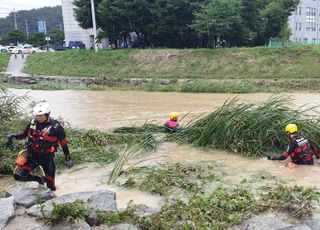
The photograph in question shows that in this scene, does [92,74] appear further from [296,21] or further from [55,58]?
[296,21]

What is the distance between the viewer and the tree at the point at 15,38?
238 feet

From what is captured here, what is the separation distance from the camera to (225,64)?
101ft

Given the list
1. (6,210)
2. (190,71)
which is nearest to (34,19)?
(190,71)

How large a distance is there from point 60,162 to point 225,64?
23.0 m

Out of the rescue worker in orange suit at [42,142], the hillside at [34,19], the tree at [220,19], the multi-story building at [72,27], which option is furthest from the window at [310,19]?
the rescue worker in orange suit at [42,142]

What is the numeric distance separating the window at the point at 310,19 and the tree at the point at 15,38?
47.0m

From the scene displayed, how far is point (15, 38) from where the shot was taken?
239 ft

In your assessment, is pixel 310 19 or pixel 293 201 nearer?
pixel 293 201

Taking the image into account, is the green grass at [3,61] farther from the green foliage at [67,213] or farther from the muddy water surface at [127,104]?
the green foliage at [67,213]

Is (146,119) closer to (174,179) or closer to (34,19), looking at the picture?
(174,179)

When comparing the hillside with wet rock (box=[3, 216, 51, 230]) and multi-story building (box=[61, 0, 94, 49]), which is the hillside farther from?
wet rock (box=[3, 216, 51, 230])

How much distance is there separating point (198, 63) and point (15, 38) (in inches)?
1990

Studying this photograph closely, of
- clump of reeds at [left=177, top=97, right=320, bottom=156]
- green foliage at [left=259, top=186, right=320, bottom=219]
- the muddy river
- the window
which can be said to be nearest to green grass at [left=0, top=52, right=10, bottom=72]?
the muddy river

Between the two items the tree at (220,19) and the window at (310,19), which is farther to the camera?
the window at (310,19)
